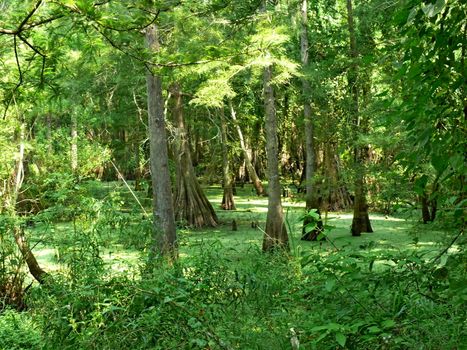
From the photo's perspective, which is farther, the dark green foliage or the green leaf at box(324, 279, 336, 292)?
the dark green foliage

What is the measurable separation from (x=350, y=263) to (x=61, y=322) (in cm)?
190

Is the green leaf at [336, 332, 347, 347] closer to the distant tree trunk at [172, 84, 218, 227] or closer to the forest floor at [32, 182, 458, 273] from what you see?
the forest floor at [32, 182, 458, 273]

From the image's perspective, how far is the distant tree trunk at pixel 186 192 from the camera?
13680 mm

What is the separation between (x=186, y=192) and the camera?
45.7 feet

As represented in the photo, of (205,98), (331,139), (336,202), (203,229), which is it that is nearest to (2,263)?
(205,98)

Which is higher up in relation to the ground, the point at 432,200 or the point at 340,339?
the point at 432,200

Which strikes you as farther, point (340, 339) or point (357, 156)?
point (357, 156)

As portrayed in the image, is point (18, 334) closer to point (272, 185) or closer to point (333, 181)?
point (272, 185)

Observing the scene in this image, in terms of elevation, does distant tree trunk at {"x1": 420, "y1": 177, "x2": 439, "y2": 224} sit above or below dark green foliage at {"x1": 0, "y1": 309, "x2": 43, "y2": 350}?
above

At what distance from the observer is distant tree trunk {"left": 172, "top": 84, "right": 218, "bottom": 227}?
44.9 feet

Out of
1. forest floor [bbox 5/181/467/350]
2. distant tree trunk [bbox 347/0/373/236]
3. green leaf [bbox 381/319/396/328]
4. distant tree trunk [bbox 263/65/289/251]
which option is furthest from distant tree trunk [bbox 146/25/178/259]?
green leaf [bbox 381/319/396/328]

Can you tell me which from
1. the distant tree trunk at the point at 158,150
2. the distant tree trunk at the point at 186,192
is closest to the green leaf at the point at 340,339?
the distant tree trunk at the point at 158,150

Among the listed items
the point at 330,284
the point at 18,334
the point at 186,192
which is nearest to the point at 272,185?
the point at 186,192

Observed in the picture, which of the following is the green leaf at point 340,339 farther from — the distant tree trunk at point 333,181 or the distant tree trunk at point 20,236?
the distant tree trunk at point 333,181
